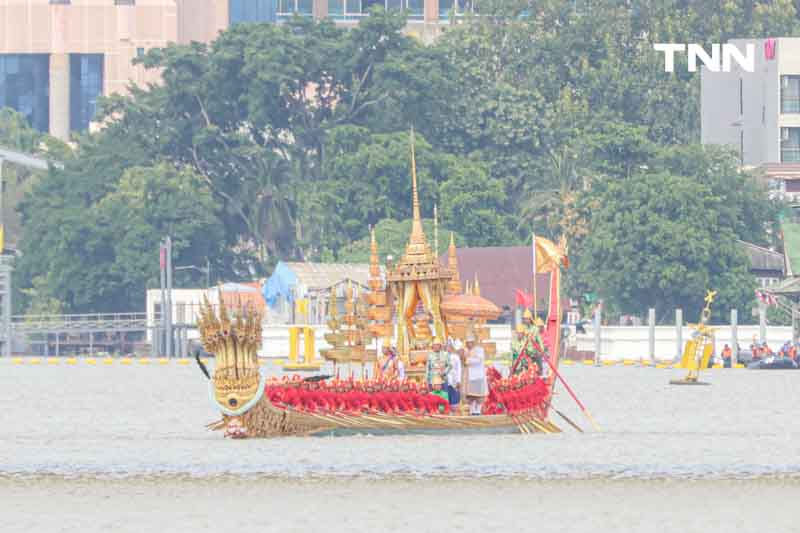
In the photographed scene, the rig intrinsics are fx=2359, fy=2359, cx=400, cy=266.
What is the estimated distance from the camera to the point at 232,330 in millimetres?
46125

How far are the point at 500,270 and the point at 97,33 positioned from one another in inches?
3193

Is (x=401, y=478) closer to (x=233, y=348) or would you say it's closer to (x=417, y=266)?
(x=233, y=348)

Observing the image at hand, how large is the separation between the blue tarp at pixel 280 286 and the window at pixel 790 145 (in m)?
30.8

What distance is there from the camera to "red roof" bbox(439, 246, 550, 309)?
119 meters

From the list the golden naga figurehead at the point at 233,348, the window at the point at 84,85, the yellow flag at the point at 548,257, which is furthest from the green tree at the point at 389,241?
the window at the point at 84,85

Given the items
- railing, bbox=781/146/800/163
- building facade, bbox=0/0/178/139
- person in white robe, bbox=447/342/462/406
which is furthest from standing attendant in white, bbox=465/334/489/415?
building facade, bbox=0/0/178/139

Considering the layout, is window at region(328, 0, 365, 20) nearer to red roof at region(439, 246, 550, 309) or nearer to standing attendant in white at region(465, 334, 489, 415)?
red roof at region(439, 246, 550, 309)

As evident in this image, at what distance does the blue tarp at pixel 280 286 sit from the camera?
373 ft

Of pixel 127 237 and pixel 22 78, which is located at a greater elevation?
pixel 22 78

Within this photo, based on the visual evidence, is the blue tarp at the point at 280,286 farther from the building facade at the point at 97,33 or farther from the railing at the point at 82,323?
the building facade at the point at 97,33

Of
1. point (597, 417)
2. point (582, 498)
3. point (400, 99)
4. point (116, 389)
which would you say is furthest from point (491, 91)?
point (582, 498)

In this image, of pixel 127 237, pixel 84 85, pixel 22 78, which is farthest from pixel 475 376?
pixel 22 78

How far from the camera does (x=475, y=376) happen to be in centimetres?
4812

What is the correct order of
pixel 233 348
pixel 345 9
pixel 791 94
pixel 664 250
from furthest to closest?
pixel 345 9 < pixel 791 94 < pixel 664 250 < pixel 233 348
